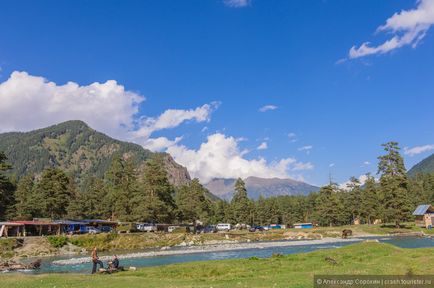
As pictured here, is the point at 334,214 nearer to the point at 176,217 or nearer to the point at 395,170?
the point at 395,170

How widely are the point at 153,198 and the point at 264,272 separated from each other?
80.0 metres

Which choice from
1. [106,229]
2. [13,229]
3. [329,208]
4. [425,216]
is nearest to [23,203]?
[106,229]

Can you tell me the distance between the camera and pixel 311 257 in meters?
38.5

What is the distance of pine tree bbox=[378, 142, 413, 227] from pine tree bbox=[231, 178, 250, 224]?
51.7 m

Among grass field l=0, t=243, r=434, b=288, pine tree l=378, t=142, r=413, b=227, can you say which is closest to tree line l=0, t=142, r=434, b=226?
pine tree l=378, t=142, r=413, b=227

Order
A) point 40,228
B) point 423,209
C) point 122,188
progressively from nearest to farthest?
point 40,228, point 122,188, point 423,209

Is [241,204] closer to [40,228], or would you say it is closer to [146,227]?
[146,227]

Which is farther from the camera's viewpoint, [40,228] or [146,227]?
[146,227]

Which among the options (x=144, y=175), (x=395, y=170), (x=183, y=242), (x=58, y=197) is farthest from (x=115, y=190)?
(x=395, y=170)

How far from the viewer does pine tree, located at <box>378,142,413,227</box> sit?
102938 millimetres

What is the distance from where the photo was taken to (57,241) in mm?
75750

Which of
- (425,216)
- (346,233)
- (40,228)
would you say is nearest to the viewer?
(40,228)

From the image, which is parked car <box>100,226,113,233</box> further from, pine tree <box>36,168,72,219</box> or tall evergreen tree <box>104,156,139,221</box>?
pine tree <box>36,168,72,219</box>

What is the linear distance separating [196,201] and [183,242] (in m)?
40.5
